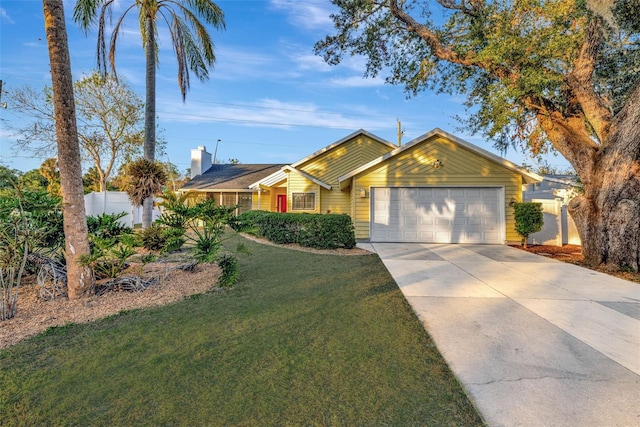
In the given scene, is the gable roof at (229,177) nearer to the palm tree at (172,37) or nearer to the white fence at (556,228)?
the palm tree at (172,37)

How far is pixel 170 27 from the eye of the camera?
35.1 ft

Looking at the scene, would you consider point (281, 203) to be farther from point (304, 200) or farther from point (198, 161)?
point (198, 161)

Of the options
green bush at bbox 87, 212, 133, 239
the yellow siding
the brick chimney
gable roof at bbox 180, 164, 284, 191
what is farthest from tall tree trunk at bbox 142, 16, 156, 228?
the brick chimney

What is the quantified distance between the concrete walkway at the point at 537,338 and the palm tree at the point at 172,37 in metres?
10.0

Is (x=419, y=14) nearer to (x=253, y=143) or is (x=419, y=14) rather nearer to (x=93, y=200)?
(x=93, y=200)

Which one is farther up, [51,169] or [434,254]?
[51,169]

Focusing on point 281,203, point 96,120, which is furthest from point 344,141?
point 96,120

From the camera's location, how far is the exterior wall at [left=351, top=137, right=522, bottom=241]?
441 inches

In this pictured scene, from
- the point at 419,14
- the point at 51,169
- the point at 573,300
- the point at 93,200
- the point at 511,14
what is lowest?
the point at 573,300

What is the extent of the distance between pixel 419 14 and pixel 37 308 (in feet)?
39.7

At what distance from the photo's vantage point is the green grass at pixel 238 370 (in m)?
2.03

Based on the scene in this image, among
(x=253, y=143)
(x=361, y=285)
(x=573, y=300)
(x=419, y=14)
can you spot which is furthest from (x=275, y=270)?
(x=253, y=143)

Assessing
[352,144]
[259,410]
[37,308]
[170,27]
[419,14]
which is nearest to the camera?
[259,410]

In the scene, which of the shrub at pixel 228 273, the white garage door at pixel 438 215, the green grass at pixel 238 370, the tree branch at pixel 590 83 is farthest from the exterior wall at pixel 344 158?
the green grass at pixel 238 370
